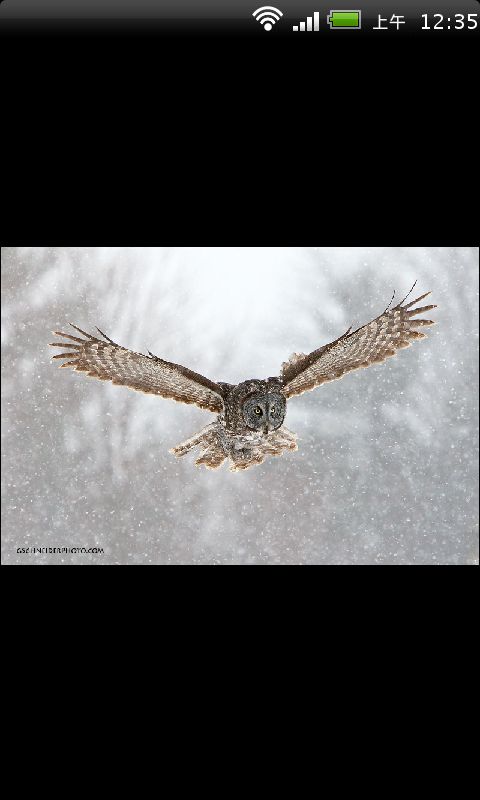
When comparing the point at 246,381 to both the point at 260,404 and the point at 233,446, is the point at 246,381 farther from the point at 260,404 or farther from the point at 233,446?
the point at 233,446

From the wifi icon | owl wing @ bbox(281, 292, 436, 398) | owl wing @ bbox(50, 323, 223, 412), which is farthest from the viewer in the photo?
owl wing @ bbox(281, 292, 436, 398)

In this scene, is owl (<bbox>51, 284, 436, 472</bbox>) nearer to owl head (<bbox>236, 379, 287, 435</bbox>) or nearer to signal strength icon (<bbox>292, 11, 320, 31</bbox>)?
owl head (<bbox>236, 379, 287, 435</bbox>)

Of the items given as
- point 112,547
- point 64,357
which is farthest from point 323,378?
point 112,547

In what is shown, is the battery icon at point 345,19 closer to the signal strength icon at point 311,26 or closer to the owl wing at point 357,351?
the signal strength icon at point 311,26

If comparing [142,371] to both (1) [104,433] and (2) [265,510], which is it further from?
(2) [265,510]

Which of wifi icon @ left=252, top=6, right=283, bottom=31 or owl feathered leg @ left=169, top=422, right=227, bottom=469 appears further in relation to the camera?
owl feathered leg @ left=169, top=422, right=227, bottom=469

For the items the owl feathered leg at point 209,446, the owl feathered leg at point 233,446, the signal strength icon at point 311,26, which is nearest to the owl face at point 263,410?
the owl feathered leg at point 233,446

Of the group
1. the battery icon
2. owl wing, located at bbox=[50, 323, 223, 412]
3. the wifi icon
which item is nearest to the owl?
owl wing, located at bbox=[50, 323, 223, 412]

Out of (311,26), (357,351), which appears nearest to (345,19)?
(311,26)
